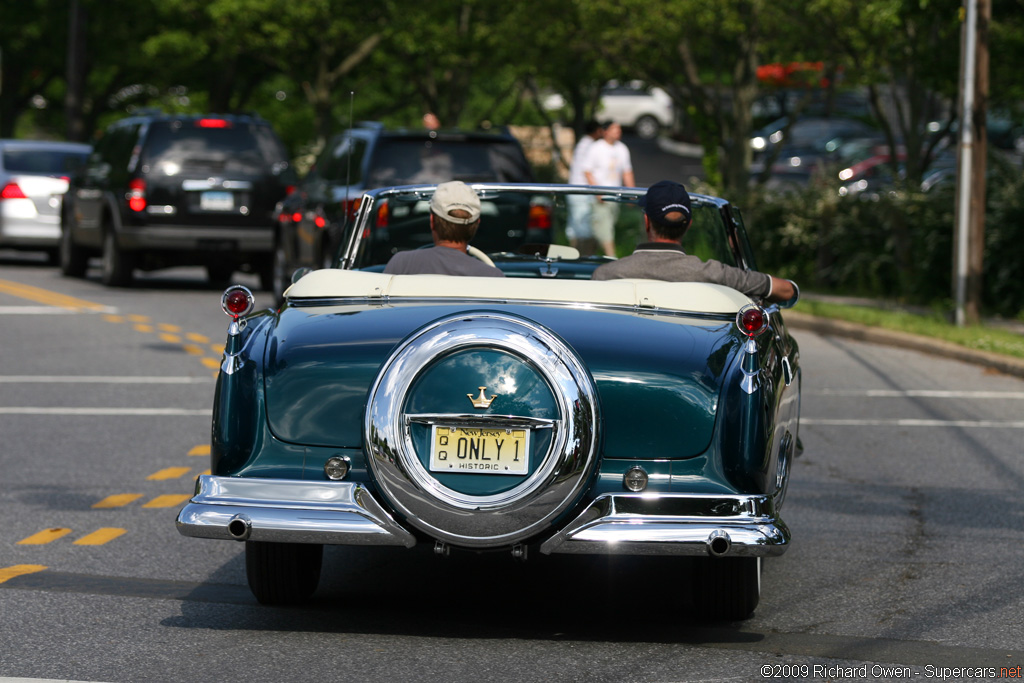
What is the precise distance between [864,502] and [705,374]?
3292mm

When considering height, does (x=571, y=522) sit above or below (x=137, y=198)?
below

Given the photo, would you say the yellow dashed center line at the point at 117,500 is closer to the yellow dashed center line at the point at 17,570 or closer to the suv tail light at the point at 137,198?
the yellow dashed center line at the point at 17,570

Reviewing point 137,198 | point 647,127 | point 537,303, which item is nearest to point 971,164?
point 137,198

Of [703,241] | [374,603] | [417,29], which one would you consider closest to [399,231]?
[703,241]

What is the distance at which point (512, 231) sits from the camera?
24.5 ft

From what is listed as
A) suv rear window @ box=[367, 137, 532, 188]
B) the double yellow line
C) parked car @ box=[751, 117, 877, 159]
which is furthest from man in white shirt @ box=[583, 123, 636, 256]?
parked car @ box=[751, 117, 877, 159]

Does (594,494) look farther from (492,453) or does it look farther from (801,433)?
(801,433)

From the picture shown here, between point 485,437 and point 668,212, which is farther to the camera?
point 668,212

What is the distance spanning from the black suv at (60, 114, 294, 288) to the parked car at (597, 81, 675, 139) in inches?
1444

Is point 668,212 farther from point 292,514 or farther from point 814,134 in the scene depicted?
point 814,134

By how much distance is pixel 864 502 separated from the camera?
830 cm

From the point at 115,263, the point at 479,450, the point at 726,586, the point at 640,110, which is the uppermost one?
the point at 640,110

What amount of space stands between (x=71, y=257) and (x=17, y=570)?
15.8m

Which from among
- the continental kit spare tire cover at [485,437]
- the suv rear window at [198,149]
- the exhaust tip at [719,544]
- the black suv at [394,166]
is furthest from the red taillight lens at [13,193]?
the exhaust tip at [719,544]
